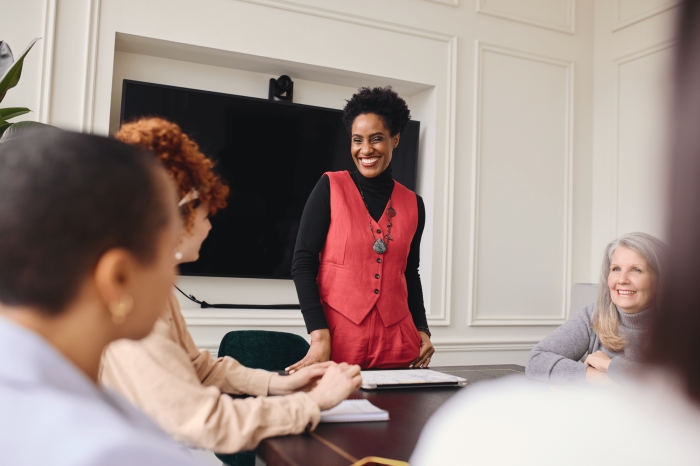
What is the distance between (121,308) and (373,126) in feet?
5.15

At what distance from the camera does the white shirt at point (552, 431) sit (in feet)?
1.00

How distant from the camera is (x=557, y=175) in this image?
4.23 metres

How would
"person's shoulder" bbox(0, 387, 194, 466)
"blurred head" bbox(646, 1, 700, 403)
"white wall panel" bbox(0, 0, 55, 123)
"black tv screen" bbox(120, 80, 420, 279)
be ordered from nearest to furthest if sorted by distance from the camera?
1. "blurred head" bbox(646, 1, 700, 403)
2. "person's shoulder" bbox(0, 387, 194, 466)
3. "white wall panel" bbox(0, 0, 55, 123)
4. "black tv screen" bbox(120, 80, 420, 279)

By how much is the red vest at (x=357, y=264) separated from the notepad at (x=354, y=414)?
25.4 inches

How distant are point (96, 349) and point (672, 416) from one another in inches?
20.3

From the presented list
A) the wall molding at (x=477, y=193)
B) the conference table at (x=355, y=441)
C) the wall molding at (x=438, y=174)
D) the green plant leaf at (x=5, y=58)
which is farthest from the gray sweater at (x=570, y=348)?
the green plant leaf at (x=5, y=58)

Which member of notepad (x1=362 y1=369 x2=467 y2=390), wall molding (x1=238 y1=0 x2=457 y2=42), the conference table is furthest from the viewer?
wall molding (x1=238 y1=0 x2=457 y2=42)

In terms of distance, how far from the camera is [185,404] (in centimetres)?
98

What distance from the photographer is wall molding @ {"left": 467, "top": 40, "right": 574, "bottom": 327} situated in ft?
12.8

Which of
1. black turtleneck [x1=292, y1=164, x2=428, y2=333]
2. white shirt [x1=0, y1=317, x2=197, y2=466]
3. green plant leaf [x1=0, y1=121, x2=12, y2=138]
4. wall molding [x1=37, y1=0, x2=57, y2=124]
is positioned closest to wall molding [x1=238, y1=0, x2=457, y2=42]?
wall molding [x1=37, y1=0, x2=57, y2=124]

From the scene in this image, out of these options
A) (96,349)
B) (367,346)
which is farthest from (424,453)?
(367,346)

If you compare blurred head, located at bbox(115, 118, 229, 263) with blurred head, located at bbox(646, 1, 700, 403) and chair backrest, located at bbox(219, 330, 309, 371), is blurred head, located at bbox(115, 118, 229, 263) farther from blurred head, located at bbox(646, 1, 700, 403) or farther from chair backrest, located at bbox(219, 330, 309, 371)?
chair backrest, located at bbox(219, 330, 309, 371)

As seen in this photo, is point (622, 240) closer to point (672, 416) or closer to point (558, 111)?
point (672, 416)

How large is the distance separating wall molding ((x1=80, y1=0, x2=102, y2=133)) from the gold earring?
278 centimetres
